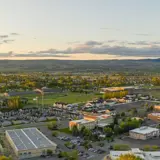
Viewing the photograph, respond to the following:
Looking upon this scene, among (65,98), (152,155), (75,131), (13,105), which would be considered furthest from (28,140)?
(65,98)

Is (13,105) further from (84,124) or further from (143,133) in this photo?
(143,133)

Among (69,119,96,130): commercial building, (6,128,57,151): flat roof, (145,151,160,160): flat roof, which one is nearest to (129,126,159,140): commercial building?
(69,119,96,130): commercial building

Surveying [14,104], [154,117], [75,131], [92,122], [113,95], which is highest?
[14,104]

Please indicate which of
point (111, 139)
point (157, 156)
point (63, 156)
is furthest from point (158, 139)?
point (63, 156)

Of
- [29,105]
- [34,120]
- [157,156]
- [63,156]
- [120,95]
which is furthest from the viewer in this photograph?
[120,95]

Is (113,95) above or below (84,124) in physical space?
above

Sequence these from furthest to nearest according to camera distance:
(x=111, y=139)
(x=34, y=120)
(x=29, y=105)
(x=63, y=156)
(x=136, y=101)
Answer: (x=136, y=101) → (x=29, y=105) → (x=34, y=120) → (x=111, y=139) → (x=63, y=156)

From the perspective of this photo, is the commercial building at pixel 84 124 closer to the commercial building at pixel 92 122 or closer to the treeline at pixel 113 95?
the commercial building at pixel 92 122

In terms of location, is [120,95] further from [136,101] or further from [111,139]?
[111,139]
